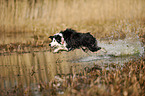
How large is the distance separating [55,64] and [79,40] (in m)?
1.24

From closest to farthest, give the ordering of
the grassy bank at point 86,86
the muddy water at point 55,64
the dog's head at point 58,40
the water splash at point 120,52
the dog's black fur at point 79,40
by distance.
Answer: the grassy bank at point 86,86
the muddy water at point 55,64
the dog's black fur at point 79,40
the dog's head at point 58,40
the water splash at point 120,52

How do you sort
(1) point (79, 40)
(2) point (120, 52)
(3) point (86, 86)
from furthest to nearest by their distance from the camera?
(2) point (120, 52)
(1) point (79, 40)
(3) point (86, 86)

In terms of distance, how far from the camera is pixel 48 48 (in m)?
9.91

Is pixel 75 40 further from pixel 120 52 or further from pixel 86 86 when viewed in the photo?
pixel 86 86

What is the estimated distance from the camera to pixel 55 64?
6.89 meters

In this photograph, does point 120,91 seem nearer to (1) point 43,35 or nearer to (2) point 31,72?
(2) point 31,72

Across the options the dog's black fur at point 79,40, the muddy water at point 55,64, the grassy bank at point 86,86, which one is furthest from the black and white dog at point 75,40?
the grassy bank at point 86,86

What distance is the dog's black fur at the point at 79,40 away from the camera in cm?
697

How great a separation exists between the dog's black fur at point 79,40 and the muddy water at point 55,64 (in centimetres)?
57

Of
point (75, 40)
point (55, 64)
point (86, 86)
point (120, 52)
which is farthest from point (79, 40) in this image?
point (86, 86)

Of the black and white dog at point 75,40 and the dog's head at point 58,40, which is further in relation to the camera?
the dog's head at point 58,40

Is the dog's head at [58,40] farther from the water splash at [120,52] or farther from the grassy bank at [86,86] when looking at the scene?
the grassy bank at [86,86]

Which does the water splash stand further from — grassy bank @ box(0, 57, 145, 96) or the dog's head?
grassy bank @ box(0, 57, 145, 96)

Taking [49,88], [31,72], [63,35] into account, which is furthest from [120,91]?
[63,35]
